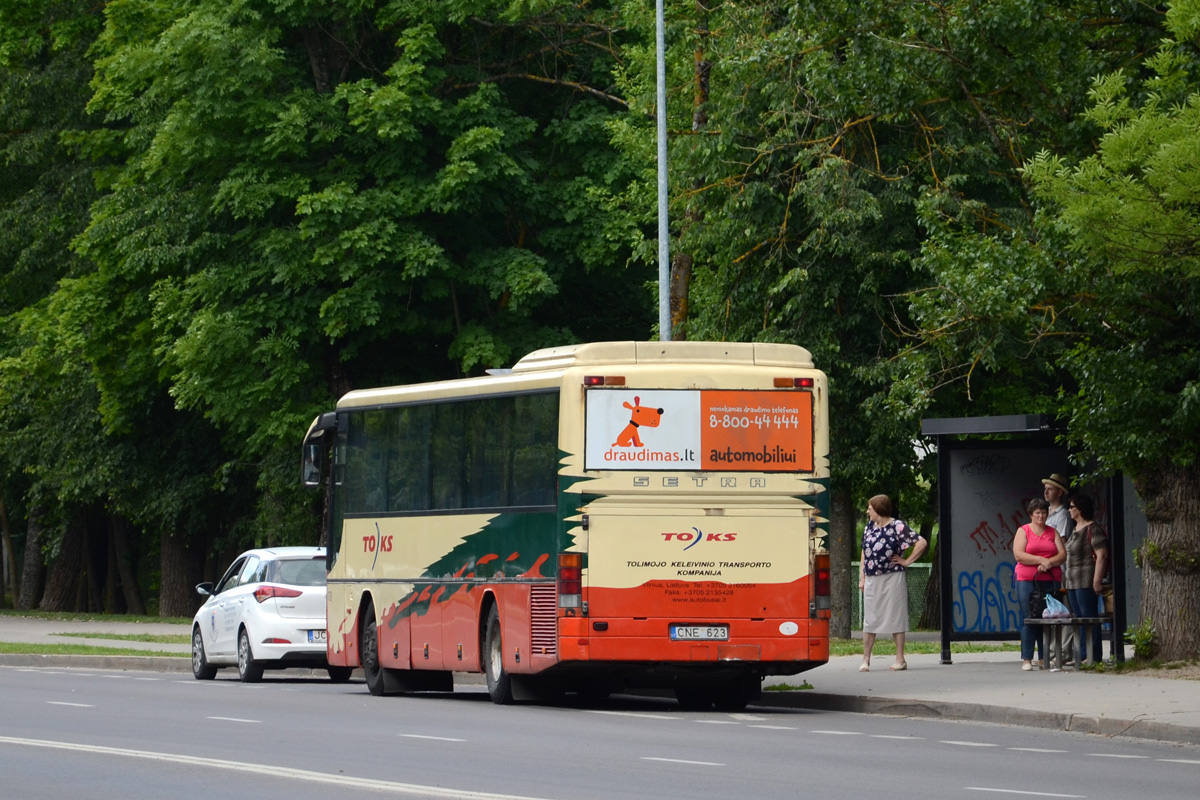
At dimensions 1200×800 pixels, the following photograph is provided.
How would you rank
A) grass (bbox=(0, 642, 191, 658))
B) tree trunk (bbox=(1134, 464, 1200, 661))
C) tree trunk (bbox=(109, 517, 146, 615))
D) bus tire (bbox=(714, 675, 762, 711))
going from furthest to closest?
tree trunk (bbox=(109, 517, 146, 615)), grass (bbox=(0, 642, 191, 658)), tree trunk (bbox=(1134, 464, 1200, 661)), bus tire (bbox=(714, 675, 762, 711))

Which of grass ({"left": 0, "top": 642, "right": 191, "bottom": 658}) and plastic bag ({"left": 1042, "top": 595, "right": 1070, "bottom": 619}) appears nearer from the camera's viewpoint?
plastic bag ({"left": 1042, "top": 595, "right": 1070, "bottom": 619})

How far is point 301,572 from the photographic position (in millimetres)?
25234

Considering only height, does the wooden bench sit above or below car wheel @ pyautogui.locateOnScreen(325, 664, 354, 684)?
above

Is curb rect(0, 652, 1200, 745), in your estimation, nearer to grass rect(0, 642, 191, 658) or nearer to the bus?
the bus

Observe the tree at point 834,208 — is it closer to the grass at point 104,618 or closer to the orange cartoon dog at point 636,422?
the orange cartoon dog at point 636,422

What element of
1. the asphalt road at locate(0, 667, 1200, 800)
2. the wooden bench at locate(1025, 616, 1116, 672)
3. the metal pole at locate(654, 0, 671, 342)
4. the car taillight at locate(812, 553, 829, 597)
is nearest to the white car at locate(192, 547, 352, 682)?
the asphalt road at locate(0, 667, 1200, 800)

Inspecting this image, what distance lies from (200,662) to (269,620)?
1729mm

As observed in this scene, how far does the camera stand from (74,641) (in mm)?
33531

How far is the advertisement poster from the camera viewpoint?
59.2 feet

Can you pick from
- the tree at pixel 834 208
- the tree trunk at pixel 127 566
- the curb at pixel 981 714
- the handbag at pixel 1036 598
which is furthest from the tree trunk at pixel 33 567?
the curb at pixel 981 714

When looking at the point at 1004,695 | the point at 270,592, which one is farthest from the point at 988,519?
the point at 270,592

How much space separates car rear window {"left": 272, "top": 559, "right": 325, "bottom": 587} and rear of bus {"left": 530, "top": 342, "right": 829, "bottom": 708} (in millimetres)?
7521

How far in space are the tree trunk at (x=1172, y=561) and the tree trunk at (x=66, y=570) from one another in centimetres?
3497

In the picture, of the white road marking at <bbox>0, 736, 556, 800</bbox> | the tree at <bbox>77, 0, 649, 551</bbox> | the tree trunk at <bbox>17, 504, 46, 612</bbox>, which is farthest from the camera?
the tree trunk at <bbox>17, 504, 46, 612</bbox>
